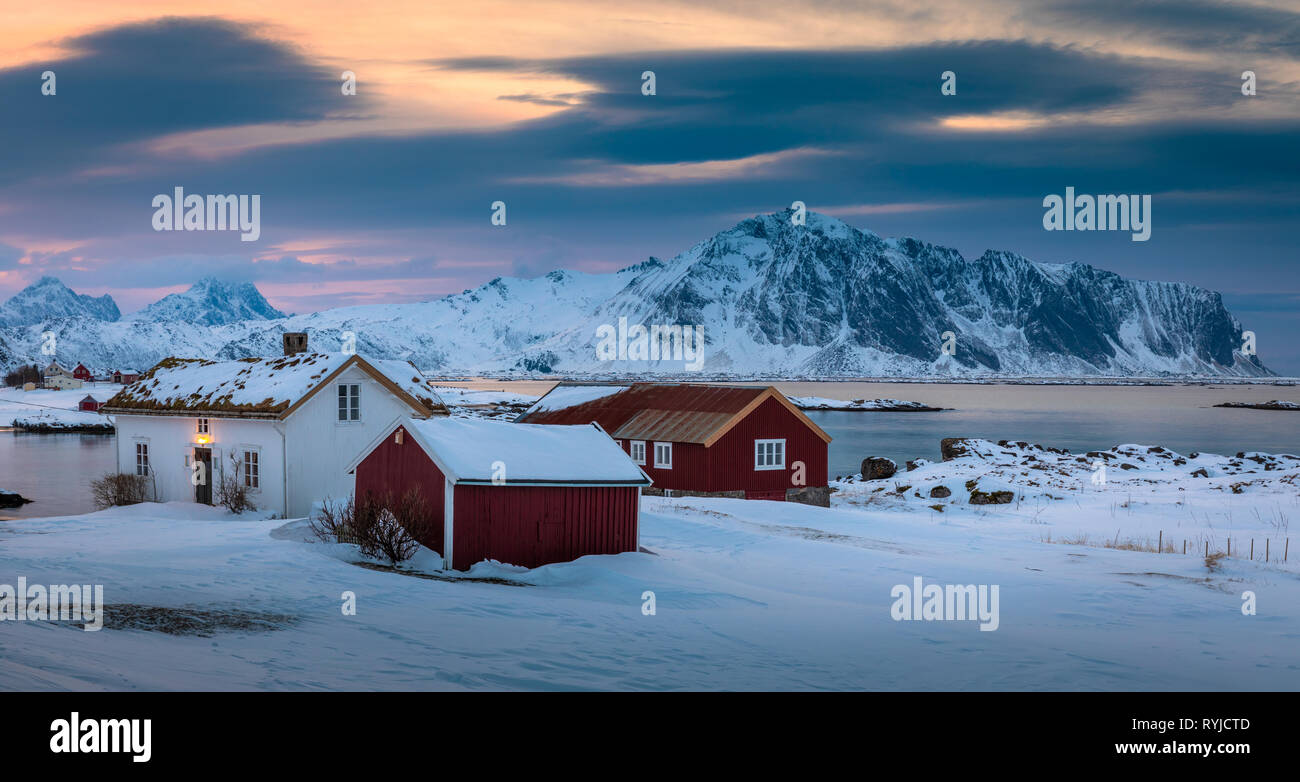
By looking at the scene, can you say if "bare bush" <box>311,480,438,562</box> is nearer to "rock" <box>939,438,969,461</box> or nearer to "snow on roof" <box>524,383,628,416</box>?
"snow on roof" <box>524,383,628,416</box>

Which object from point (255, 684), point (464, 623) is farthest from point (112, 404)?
point (255, 684)

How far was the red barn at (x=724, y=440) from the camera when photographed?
3978 centimetres

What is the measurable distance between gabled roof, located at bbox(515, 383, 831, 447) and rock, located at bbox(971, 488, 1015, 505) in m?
7.23

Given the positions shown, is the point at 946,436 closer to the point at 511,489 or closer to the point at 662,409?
the point at 662,409

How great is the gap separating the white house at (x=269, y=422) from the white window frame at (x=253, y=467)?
0.03m

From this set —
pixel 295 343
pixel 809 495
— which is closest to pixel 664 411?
pixel 809 495

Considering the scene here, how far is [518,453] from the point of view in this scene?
22500 millimetres

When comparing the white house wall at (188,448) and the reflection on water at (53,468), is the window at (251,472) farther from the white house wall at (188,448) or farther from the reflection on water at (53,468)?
the reflection on water at (53,468)

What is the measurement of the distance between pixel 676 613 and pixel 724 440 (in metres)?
22.5

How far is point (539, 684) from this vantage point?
11828 mm

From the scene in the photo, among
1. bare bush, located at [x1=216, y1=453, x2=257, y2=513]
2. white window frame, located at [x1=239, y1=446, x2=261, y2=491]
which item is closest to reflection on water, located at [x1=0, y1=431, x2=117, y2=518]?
bare bush, located at [x1=216, y1=453, x2=257, y2=513]

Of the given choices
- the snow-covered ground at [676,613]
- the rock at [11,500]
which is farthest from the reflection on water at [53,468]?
the snow-covered ground at [676,613]
